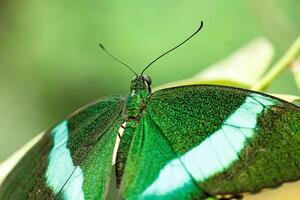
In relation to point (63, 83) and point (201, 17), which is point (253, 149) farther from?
point (63, 83)

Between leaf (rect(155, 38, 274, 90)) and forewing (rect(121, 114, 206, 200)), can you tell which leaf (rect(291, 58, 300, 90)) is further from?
forewing (rect(121, 114, 206, 200))

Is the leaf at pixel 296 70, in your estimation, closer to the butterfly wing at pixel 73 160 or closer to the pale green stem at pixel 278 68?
the pale green stem at pixel 278 68

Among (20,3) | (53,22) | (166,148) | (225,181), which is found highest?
(20,3)

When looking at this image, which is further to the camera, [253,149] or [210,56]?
[210,56]

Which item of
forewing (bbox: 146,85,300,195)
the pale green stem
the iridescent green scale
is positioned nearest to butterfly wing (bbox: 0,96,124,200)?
the iridescent green scale

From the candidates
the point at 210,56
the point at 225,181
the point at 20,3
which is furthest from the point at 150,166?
the point at 20,3

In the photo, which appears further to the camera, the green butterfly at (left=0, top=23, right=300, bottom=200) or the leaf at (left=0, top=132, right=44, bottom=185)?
the leaf at (left=0, top=132, right=44, bottom=185)

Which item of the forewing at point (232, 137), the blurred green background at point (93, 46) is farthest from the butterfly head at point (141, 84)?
the blurred green background at point (93, 46)
